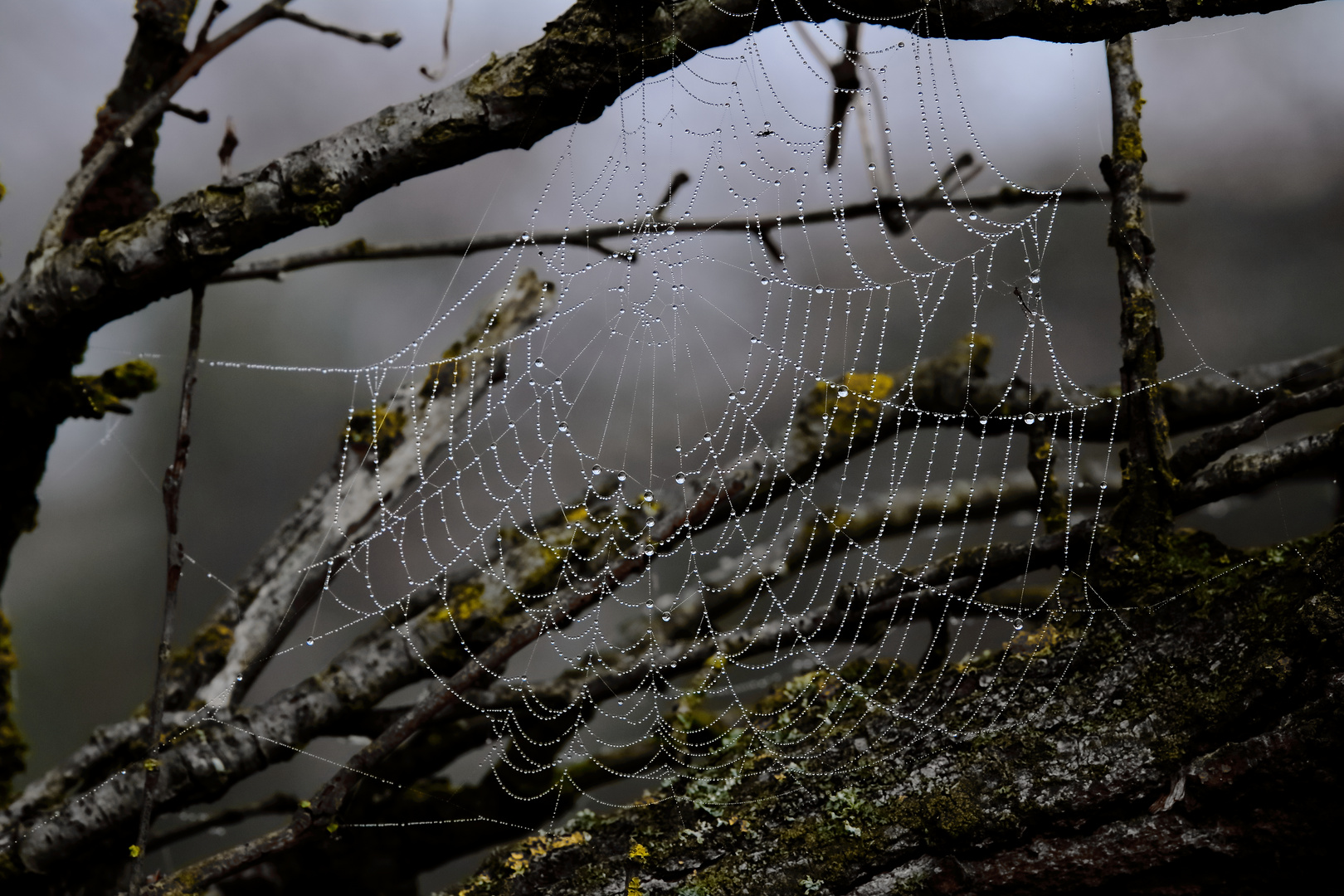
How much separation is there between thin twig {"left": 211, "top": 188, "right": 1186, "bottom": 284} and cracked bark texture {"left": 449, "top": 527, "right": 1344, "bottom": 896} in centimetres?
119

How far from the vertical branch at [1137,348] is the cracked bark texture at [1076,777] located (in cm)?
8

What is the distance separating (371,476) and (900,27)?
6.09 feet

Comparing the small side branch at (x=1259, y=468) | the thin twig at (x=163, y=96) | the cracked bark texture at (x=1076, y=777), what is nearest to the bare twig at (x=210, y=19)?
the thin twig at (x=163, y=96)

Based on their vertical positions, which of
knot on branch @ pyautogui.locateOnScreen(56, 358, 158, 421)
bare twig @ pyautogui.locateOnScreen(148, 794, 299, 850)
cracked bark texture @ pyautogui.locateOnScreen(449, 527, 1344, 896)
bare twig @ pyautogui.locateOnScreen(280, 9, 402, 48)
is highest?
bare twig @ pyautogui.locateOnScreen(280, 9, 402, 48)

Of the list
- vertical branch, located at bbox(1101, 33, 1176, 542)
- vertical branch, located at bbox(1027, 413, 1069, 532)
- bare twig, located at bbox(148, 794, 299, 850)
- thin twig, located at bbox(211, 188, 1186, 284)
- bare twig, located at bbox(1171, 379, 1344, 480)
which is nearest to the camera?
bare twig, located at bbox(1171, 379, 1344, 480)

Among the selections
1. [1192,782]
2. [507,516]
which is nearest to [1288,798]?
[1192,782]

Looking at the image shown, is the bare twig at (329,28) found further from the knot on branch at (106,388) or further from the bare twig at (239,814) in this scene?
the bare twig at (239,814)

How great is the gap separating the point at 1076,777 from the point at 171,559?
6.22ft

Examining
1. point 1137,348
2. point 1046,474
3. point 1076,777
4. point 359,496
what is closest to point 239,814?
point 359,496

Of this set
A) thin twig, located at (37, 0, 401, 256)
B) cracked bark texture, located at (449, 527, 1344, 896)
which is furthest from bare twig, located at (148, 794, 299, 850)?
thin twig, located at (37, 0, 401, 256)

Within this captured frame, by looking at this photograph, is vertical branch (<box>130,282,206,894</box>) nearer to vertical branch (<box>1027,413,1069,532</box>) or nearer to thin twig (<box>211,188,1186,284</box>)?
thin twig (<box>211,188,1186,284</box>)

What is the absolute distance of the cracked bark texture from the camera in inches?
57.9

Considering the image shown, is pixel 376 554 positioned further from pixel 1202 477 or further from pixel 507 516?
pixel 1202 477

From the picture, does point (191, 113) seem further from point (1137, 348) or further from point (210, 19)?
point (1137, 348)
